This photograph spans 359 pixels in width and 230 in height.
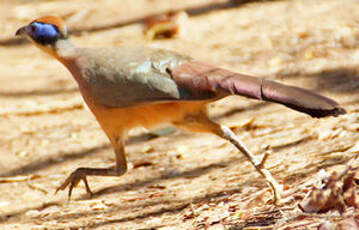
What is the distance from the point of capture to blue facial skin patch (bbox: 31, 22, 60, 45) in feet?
18.6

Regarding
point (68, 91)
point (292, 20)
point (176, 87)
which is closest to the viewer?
point (176, 87)

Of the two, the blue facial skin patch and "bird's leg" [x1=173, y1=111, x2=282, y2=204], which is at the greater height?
the blue facial skin patch

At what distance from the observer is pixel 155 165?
20.5 feet

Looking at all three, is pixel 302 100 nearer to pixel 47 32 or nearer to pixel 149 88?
pixel 149 88

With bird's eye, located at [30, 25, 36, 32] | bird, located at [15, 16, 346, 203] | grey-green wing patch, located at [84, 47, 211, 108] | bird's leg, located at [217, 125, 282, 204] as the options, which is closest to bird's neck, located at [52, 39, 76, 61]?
bird, located at [15, 16, 346, 203]

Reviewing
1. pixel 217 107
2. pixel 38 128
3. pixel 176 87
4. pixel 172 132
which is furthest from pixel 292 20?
pixel 176 87

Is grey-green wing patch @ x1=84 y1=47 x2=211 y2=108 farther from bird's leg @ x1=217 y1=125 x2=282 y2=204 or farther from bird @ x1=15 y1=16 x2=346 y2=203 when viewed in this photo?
bird's leg @ x1=217 y1=125 x2=282 y2=204

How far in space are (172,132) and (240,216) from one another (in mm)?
2998

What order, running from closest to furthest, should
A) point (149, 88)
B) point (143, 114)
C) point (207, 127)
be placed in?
point (149, 88), point (207, 127), point (143, 114)

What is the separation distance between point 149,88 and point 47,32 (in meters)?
1.31

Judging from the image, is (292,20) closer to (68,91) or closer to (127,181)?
(68,91)

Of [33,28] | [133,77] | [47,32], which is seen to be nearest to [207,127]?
[133,77]

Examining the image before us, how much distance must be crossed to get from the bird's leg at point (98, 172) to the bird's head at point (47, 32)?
0.99 metres

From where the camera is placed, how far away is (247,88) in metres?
4.34
